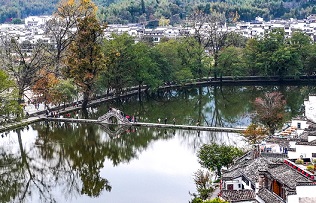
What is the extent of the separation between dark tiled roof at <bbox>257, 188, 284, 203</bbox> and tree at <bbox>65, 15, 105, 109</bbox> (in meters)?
34.3

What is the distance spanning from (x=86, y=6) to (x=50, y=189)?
2985 cm

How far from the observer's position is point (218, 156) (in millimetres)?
30594


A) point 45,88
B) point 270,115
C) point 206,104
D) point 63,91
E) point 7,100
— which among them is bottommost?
point 206,104

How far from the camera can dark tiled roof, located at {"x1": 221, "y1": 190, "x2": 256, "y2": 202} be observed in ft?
71.6

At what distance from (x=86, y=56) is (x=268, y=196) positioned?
3605 centimetres

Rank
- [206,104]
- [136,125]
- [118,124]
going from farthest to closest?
[206,104], [118,124], [136,125]

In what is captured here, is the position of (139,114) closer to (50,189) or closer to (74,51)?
(74,51)

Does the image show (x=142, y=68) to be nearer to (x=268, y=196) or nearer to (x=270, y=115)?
(x=270, y=115)

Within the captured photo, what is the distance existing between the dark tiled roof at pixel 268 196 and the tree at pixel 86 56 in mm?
34314

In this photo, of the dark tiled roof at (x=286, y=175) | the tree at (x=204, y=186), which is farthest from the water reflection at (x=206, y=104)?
the dark tiled roof at (x=286, y=175)

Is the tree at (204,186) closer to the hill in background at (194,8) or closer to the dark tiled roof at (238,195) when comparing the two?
the dark tiled roof at (238,195)

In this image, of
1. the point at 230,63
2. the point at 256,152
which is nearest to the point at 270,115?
the point at 256,152

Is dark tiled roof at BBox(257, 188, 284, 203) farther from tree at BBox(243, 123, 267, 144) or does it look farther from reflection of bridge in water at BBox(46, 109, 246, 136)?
reflection of bridge in water at BBox(46, 109, 246, 136)

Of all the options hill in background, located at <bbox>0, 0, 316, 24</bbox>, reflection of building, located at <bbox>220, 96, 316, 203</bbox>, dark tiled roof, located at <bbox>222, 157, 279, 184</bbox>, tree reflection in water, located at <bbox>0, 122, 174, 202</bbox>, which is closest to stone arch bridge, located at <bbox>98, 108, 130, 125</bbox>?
tree reflection in water, located at <bbox>0, 122, 174, 202</bbox>
